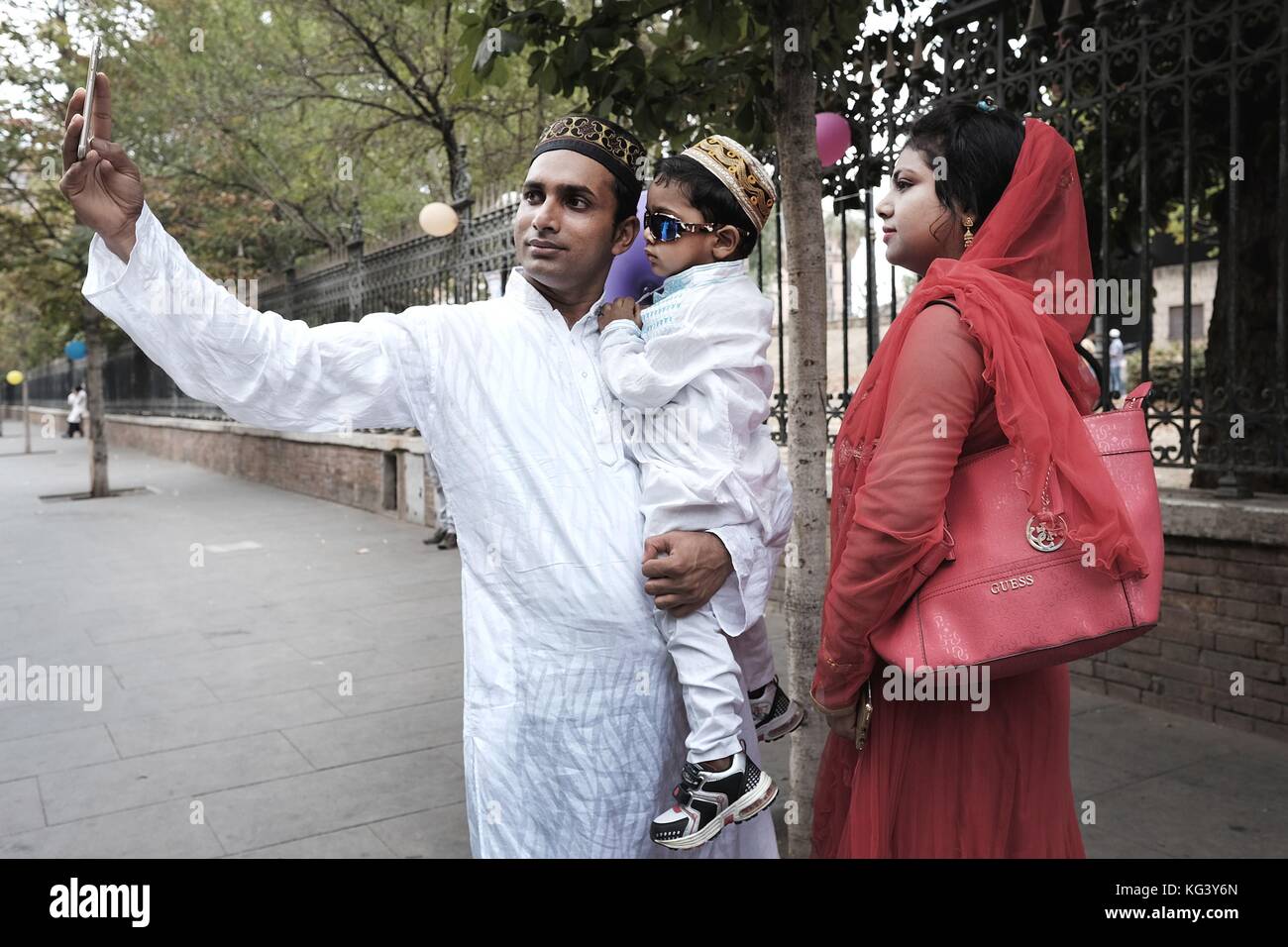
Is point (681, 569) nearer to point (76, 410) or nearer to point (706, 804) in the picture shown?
point (706, 804)

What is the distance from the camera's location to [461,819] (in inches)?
162

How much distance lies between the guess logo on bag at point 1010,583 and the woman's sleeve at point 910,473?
132mm

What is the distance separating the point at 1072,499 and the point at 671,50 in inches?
118

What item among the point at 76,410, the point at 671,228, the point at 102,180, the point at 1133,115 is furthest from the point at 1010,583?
the point at 76,410

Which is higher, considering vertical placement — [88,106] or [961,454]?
[88,106]

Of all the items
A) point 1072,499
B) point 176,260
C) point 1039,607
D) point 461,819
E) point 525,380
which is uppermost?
point 176,260

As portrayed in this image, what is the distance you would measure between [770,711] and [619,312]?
3.13ft

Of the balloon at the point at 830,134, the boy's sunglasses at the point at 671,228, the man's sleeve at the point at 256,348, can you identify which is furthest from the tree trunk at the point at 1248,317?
the man's sleeve at the point at 256,348

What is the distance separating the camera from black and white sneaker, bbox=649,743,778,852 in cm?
182

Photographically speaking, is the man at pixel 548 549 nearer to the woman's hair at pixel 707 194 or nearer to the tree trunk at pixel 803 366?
the woman's hair at pixel 707 194

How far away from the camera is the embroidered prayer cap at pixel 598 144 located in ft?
6.51

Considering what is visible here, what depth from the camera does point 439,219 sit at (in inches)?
432

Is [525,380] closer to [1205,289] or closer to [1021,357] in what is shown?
[1021,357]

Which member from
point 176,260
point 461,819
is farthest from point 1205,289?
point 176,260
